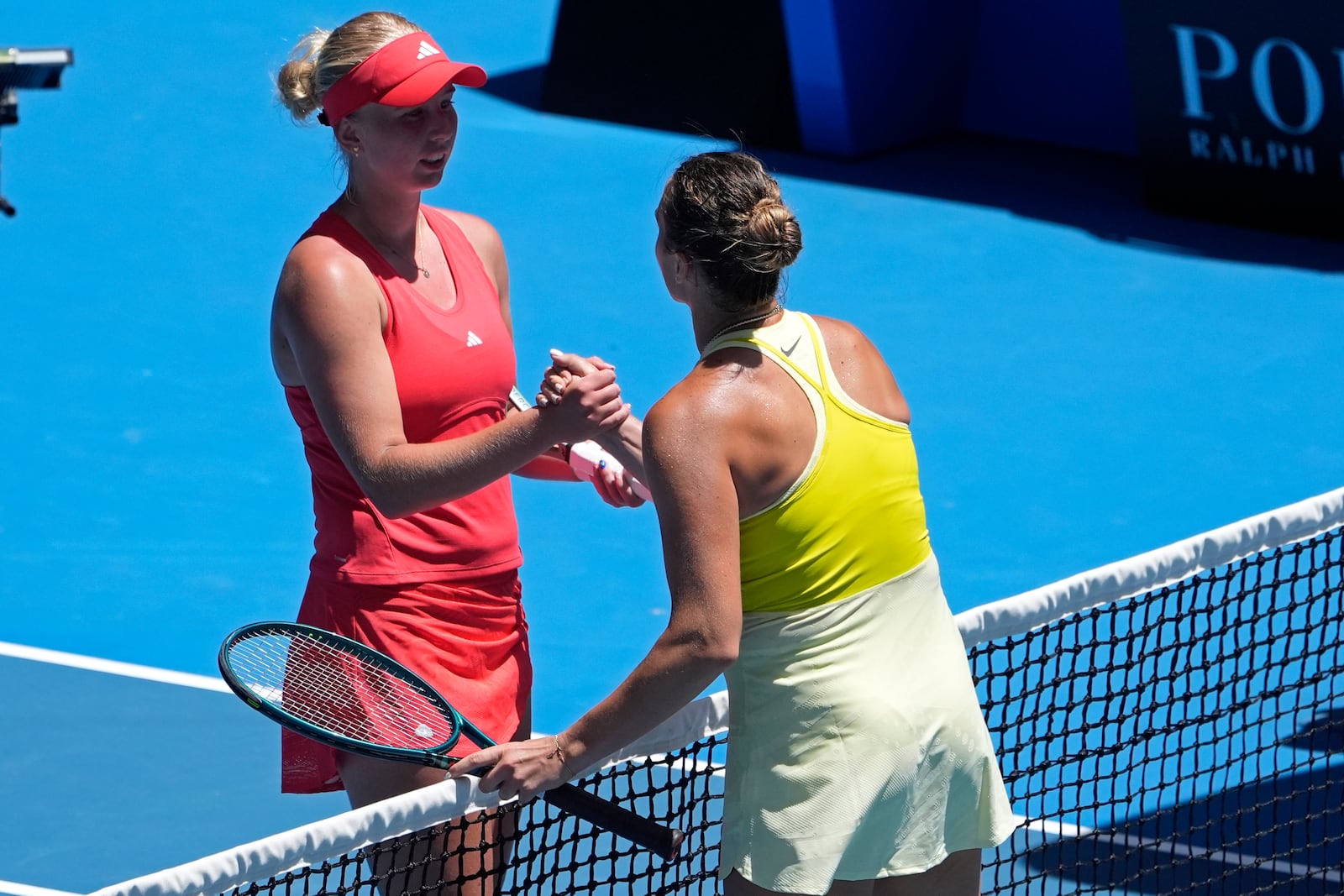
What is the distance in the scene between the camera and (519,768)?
9.70 feet

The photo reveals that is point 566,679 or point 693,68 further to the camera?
point 693,68

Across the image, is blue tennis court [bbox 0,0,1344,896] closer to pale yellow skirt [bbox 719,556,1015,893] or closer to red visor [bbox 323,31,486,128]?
red visor [bbox 323,31,486,128]

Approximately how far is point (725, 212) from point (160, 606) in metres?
5.05

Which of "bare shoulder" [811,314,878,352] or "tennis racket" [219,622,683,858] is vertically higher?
"bare shoulder" [811,314,878,352]

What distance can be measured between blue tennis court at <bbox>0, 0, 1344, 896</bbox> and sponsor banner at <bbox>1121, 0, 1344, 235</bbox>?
256 millimetres

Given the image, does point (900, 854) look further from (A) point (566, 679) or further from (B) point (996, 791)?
(A) point (566, 679)

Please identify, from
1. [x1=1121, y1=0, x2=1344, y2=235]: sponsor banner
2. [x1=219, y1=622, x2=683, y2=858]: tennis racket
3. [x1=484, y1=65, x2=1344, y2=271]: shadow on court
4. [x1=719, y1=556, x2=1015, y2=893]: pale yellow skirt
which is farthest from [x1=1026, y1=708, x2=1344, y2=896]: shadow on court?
[x1=1121, y1=0, x2=1344, y2=235]: sponsor banner

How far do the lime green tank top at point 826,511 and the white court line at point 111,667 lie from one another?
428 cm

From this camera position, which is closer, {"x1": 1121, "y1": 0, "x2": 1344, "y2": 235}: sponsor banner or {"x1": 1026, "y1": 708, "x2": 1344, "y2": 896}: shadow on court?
{"x1": 1026, "y1": 708, "x2": 1344, "y2": 896}: shadow on court

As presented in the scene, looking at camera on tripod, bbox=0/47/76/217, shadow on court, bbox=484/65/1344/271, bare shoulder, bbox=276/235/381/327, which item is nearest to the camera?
bare shoulder, bbox=276/235/381/327

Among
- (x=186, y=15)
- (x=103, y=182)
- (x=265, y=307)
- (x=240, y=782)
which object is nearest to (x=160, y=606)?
(x=240, y=782)

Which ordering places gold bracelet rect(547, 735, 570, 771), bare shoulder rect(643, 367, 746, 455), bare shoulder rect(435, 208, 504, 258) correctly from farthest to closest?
bare shoulder rect(435, 208, 504, 258), gold bracelet rect(547, 735, 570, 771), bare shoulder rect(643, 367, 746, 455)

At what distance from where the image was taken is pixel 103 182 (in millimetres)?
12469

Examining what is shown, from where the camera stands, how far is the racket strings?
3188 mm
